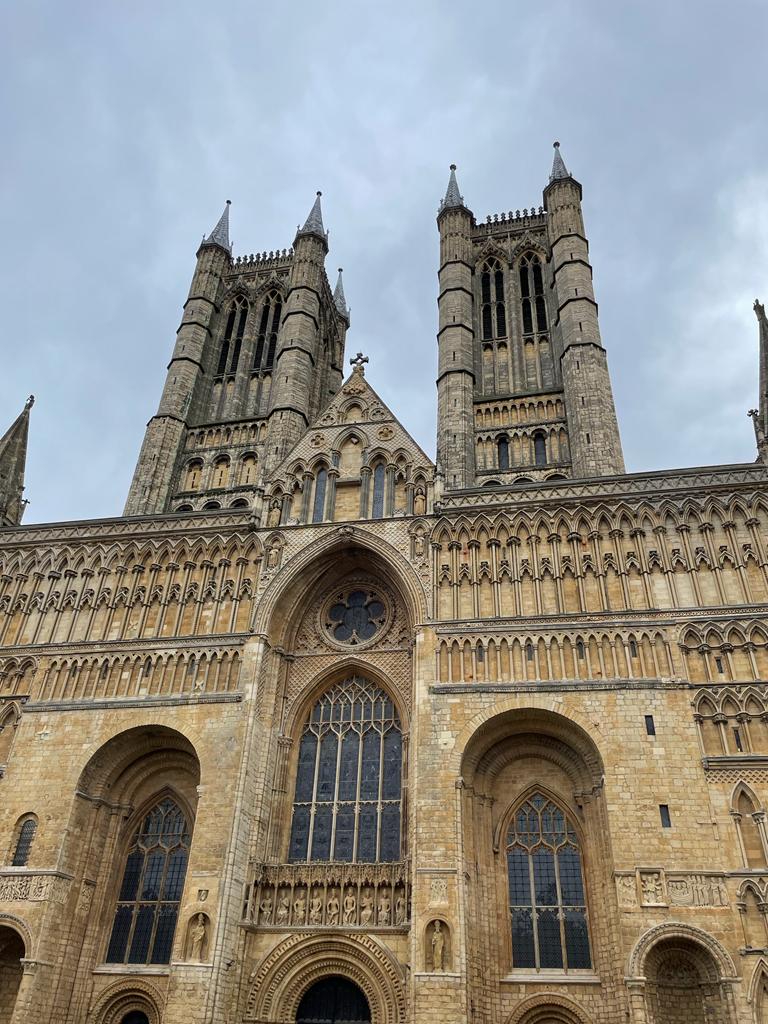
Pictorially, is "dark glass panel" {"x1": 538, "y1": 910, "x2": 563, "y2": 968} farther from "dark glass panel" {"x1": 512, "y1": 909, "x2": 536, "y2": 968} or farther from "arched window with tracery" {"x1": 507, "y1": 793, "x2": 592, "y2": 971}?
"dark glass panel" {"x1": 512, "y1": 909, "x2": 536, "y2": 968}

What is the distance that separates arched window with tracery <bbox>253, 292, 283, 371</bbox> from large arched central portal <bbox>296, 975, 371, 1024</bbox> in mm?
30170

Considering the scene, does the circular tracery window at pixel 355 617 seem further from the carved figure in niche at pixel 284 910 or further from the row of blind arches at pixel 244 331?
the row of blind arches at pixel 244 331

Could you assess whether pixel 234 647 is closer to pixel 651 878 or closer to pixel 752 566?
pixel 651 878

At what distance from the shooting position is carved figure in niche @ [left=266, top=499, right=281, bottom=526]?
73.3 feet

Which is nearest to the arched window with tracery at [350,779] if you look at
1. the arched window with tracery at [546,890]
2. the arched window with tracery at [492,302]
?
the arched window with tracery at [546,890]

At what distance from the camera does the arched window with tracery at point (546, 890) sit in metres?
16.3

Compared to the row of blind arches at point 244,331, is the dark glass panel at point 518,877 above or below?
below

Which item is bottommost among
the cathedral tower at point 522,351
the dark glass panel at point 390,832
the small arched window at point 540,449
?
the dark glass panel at point 390,832

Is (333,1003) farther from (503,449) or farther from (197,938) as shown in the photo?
(503,449)

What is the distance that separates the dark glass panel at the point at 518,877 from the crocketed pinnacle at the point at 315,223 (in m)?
36.9

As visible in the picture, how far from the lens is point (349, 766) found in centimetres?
1947

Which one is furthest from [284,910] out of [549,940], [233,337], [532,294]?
[233,337]

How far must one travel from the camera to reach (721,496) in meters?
19.6

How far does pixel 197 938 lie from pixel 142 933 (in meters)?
3.12
